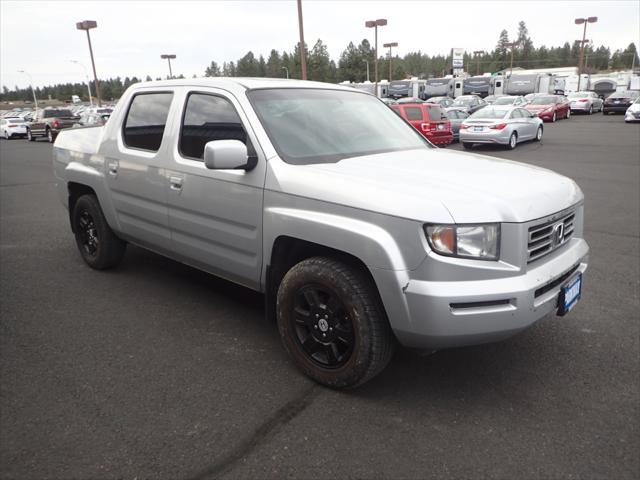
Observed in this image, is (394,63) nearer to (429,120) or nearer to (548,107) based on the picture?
(548,107)

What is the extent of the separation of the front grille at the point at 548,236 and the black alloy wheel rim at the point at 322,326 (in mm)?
1081

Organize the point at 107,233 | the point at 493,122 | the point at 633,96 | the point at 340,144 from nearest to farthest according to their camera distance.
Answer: the point at 340,144
the point at 107,233
the point at 493,122
the point at 633,96

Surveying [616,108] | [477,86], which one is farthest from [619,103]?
[477,86]

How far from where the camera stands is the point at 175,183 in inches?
154

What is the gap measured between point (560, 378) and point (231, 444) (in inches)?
83.5

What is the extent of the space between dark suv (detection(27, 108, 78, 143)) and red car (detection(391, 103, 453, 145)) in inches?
768

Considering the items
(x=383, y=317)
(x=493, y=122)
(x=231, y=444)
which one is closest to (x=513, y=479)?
(x=383, y=317)

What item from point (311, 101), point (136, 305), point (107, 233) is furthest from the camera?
point (107, 233)

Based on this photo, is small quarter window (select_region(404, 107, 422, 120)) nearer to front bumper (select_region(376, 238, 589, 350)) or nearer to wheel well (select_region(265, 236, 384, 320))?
wheel well (select_region(265, 236, 384, 320))

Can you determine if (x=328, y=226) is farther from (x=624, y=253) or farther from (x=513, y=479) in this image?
(x=624, y=253)

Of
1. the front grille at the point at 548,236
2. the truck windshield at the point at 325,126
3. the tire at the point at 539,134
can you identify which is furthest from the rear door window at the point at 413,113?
the front grille at the point at 548,236

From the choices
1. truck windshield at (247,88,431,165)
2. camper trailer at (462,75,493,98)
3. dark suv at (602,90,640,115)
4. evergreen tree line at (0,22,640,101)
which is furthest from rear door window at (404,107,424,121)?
evergreen tree line at (0,22,640,101)

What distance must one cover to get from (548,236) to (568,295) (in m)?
0.41

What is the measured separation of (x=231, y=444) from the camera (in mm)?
2688
